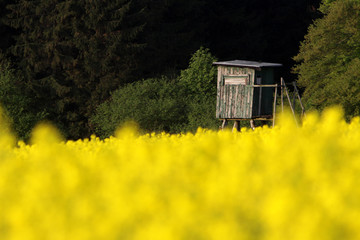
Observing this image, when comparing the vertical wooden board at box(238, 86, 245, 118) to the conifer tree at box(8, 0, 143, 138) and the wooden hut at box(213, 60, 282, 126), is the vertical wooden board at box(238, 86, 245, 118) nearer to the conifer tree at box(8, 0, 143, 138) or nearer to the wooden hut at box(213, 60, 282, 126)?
the wooden hut at box(213, 60, 282, 126)

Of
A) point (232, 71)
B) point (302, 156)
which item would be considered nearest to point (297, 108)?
point (232, 71)

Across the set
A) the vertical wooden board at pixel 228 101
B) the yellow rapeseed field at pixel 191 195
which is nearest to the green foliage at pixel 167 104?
the vertical wooden board at pixel 228 101

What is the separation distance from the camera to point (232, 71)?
89.1 feet

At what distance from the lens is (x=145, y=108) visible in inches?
1577

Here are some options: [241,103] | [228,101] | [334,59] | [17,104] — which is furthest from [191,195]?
[17,104]

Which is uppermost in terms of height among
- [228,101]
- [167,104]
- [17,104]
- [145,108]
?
[228,101]

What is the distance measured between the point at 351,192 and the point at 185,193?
1.11m

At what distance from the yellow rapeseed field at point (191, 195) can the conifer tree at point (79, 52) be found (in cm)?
3678

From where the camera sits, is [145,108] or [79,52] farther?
[79,52]

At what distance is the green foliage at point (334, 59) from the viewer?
3475cm

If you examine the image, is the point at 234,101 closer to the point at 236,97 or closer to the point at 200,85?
the point at 236,97

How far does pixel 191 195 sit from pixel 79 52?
40.6 meters

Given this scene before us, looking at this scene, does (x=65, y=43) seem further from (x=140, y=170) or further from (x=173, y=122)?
(x=140, y=170)

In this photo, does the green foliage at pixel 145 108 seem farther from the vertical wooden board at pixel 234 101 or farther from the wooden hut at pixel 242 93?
the vertical wooden board at pixel 234 101
